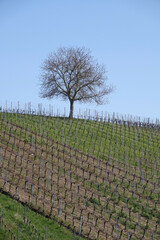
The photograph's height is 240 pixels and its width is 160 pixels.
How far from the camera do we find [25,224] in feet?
69.3

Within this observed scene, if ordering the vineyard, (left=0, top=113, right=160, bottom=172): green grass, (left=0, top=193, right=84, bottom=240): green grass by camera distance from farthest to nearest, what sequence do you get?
(left=0, top=113, right=160, bottom=172): green grass → the vineyard → (left=0, top=193, right=84, bottom=240): green grass

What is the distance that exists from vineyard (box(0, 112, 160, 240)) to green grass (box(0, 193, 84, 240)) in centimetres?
54

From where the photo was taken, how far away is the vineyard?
948 inches

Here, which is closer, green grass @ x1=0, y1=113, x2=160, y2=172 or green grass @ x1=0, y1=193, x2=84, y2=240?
green grass @ x1=0, y1=193, x2=84, y2=240

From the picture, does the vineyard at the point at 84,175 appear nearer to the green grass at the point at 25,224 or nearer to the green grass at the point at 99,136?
the green grass at the point at 99,136

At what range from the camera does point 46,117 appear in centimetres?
4997

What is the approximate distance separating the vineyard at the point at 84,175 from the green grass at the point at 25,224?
0.54 meters

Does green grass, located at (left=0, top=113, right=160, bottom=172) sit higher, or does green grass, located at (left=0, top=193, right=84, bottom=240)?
green grass, located at (left=0, top=113, right=160, bottom=172)

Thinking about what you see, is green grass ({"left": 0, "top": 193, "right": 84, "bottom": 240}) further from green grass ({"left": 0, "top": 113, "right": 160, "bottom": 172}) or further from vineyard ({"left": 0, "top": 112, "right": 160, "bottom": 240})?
green grass ({"left": 0, "top": 113, "right": 160, "bottom": 172})

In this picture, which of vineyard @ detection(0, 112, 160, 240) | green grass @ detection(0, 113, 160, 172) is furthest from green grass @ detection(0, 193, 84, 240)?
green grass @ detection(0, 113, 160, 172)

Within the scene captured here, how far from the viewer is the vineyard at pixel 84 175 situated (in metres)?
24.1

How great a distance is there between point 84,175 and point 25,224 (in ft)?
34.4

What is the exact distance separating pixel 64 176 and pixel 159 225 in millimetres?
7352

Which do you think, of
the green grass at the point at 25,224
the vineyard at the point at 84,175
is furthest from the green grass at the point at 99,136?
the green grass at the point at 25,224
